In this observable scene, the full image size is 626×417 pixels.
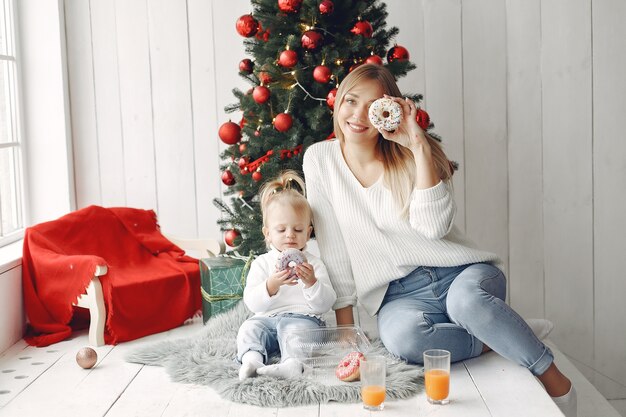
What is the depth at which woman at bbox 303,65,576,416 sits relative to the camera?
2.29 m

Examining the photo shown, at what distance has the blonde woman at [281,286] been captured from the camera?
2.42 m

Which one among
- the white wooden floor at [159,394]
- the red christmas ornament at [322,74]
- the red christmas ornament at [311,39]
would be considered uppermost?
the red christmas ornament at [311,39]

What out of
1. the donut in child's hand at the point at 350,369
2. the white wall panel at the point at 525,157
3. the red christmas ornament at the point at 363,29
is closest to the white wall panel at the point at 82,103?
the red christmas ornament at the point at 363,29

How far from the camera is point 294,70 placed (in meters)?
2.75

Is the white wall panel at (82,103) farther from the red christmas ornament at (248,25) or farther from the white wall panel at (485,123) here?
the white wall panel at (485,123)

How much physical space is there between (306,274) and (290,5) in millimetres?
955

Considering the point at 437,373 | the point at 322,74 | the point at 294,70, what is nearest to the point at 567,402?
the point at 437,373

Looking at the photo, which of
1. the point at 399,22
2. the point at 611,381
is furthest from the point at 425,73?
the point at 611,381

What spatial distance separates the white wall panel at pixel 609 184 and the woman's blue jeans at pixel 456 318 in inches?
47.8

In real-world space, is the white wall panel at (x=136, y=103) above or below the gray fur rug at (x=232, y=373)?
above

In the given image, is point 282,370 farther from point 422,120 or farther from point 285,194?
point 422,120

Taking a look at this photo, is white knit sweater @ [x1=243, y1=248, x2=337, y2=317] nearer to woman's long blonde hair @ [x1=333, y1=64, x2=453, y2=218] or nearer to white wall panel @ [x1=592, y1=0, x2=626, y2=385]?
woman's long blonde hair @ [x1=333, y1=64, x2=453, y2=218]

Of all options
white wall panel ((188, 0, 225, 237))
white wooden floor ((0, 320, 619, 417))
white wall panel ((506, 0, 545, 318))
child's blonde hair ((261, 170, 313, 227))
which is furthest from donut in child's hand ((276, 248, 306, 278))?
white wall panel ((506, 0, 545, 318))

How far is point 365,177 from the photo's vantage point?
263 centimetres
